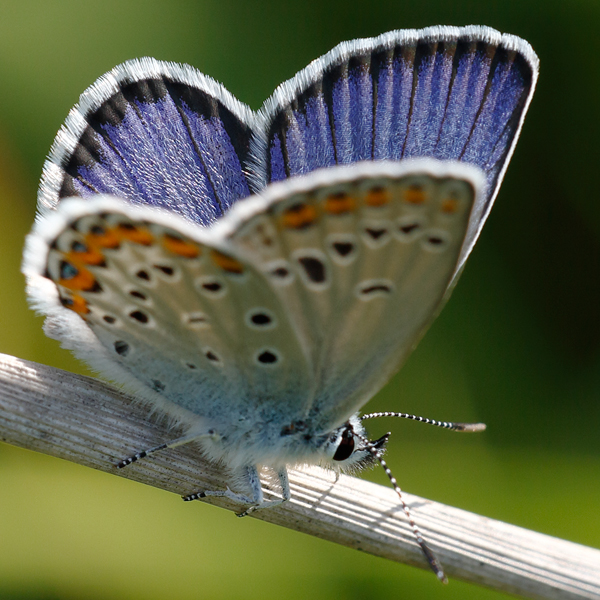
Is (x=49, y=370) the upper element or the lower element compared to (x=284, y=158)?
lower

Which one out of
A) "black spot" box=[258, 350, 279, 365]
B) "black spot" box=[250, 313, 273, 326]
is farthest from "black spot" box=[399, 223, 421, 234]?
"black spot" box=[258, 350, 279, 365]

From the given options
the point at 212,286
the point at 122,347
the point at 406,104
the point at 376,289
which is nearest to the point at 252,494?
the point at 122,347

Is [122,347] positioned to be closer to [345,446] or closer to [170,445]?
[170,445]

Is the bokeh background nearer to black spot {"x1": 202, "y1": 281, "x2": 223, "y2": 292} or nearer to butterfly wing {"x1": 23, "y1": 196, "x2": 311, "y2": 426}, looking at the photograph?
butterfly wing {"x1": 23, "y1": 196, "x2": 311, "y2": 426}

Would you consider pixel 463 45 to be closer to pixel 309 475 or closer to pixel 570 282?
pixel 570 282

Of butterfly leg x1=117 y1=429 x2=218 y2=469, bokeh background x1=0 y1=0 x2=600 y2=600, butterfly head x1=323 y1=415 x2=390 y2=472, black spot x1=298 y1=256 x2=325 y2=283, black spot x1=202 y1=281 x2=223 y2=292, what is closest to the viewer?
black spot x1=298 y1=256 x2=325 y2=283

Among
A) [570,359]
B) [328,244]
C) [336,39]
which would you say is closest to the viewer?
[328,244]

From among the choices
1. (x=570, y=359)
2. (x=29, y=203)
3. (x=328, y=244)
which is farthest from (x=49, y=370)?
(x=570, y=359)

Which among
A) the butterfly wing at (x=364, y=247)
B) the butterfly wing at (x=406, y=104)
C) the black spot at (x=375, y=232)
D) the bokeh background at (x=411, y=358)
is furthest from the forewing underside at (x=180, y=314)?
the bokeh background at (x=411, y=358)
